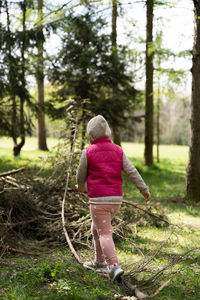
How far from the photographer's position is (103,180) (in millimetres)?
3537

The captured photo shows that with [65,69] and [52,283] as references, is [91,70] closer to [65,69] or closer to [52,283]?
[65,69]

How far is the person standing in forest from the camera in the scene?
3.50 metres

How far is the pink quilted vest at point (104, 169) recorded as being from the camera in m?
3.53

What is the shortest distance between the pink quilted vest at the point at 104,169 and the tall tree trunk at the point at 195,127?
5117 millimetres

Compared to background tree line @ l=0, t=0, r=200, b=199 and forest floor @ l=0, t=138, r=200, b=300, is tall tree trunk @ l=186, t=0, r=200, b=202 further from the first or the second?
background tree line @ l=0, t=0, r=200, b=199

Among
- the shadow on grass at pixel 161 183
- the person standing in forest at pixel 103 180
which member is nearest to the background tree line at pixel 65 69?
the shadow on grass at pixel 161 183

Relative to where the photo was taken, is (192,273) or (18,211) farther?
(18,211)

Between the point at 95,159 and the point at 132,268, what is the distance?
1447 millimetres

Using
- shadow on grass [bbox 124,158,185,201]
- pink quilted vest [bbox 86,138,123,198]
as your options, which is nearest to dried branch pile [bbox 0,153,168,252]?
pink quilted vest [bbox 86,138,123,198]

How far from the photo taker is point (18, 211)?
17.3ft

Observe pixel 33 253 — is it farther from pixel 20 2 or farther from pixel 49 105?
pixel 20 2

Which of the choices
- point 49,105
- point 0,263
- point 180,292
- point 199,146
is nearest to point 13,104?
point 49,105

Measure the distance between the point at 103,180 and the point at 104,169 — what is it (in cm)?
13

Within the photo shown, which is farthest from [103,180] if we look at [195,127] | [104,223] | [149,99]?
[149,99]
